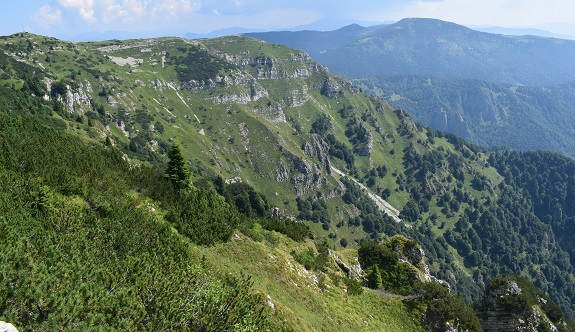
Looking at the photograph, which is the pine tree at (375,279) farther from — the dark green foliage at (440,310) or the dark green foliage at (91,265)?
the dark green foliage at (91,265)

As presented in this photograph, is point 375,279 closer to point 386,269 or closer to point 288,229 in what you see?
point 386,269

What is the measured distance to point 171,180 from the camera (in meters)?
53.1

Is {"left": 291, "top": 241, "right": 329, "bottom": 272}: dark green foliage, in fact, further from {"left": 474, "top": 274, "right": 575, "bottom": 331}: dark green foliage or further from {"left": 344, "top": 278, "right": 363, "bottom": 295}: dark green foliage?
{"left": 474, "top": 274, "right": 575, "bottom": 331}: dark green foliage

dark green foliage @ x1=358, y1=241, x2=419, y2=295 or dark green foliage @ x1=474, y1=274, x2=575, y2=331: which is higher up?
dark green foliage @ x1=358, y1=241, x2=419, y2=295

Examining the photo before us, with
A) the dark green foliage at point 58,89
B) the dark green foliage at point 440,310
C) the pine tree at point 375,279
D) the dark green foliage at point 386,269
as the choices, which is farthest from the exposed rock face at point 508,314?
the dark green foliage at point 58,89

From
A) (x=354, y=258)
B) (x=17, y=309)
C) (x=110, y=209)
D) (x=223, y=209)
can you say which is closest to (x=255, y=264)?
(x=223, y=209)

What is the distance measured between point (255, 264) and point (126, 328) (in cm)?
2339

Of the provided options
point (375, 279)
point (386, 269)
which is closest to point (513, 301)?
point (386, 269)

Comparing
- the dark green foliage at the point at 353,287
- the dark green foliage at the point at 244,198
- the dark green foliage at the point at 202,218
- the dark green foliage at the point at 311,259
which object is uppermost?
the dark green foliage at the point at 202,218

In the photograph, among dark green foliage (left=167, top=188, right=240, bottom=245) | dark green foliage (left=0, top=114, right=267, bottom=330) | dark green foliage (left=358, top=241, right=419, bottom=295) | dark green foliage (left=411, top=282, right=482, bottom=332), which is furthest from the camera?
dark green foliage (left=358, top=241, right=419, bottom=295)

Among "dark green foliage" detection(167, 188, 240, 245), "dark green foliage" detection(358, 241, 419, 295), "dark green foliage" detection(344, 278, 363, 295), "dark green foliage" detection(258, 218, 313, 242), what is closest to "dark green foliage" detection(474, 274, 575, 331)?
"dark green foliage" detection(358, 241, 419, 295)

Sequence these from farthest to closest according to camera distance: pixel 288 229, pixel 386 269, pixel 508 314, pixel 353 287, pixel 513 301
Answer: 1. pixel 513 301
2. pixel 508 314
3. pixel 386 269
4. pixel 288 229
5. pixel 353 287

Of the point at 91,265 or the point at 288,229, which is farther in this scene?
the point at 288,229

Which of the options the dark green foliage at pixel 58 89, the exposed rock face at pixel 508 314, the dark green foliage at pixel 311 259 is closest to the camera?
the dark green foliage at pixel 311 259
